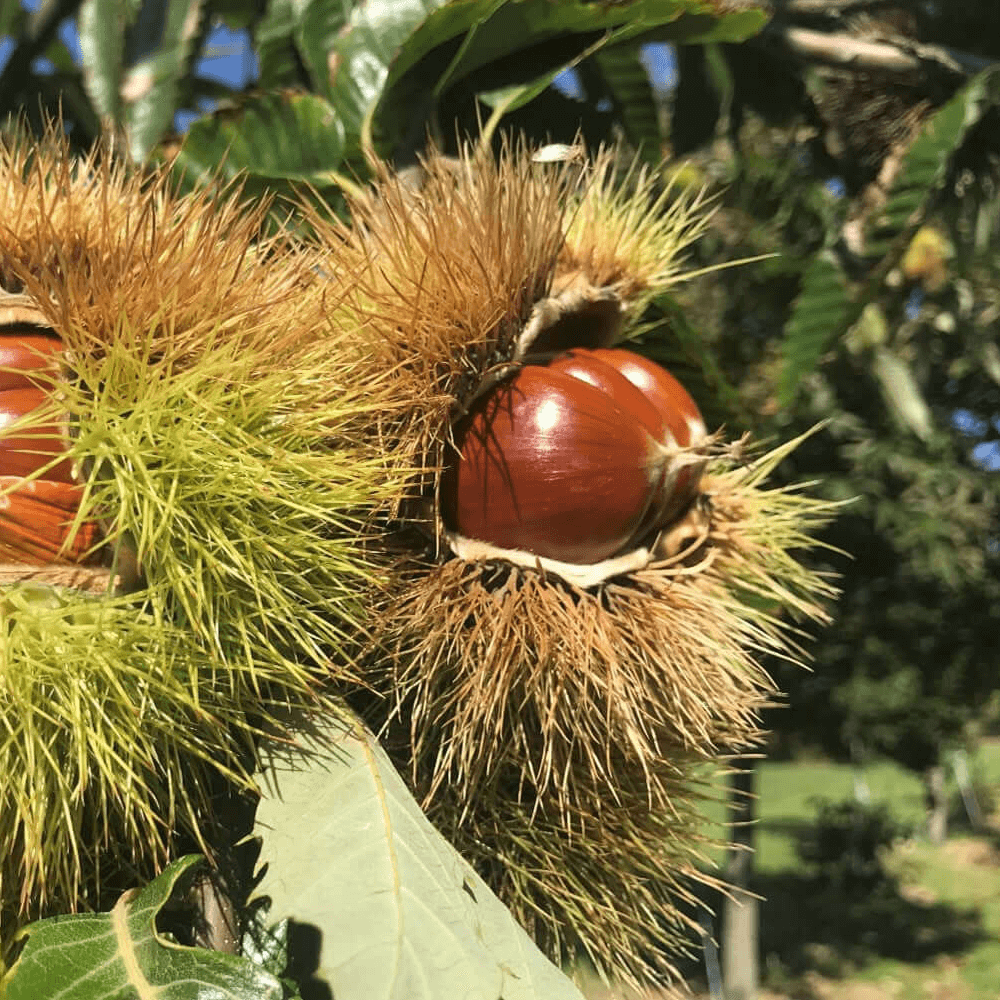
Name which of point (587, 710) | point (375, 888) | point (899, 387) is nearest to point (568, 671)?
point (587, 710)

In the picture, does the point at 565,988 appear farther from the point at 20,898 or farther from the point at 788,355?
the point at 788,355

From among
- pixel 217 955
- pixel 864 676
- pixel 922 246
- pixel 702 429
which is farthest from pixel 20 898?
pixel 864 676

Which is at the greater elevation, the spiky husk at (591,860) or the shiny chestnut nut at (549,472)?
the shiny chestnut nut at (549,472)

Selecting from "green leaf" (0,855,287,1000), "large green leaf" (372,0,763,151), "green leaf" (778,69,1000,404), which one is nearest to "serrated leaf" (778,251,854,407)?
"green leaf" (778,69,1000,404)

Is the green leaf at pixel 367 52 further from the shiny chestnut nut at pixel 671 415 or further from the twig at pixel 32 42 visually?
the twig at pixel 32 42

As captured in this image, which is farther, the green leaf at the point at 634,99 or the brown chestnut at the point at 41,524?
the green leaf at the point at 634,99

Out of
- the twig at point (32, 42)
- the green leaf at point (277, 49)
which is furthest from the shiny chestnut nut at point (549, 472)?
the twig at point (32, 42)

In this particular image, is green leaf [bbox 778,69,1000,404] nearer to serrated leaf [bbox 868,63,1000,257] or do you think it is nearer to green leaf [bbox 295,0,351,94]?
serrated leaf [bbox 868,63,1000,257]
